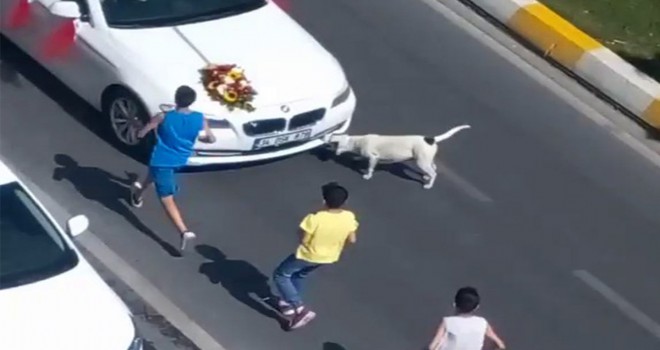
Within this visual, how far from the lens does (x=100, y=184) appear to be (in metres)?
14.6

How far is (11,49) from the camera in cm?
1631

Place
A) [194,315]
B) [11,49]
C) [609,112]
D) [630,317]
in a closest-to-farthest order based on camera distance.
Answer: [194,315] < [630,317] < [11,49] < [609,112]

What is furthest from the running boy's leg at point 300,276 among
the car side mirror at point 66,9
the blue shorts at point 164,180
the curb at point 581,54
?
the curb at point 581,54

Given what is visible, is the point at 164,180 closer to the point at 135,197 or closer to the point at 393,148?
the point at 135,197

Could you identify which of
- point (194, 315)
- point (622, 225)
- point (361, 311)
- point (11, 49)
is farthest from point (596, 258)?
point (11, 49)

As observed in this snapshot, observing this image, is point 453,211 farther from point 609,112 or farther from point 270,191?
point 609,112

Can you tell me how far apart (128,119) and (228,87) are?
1044 millimetres

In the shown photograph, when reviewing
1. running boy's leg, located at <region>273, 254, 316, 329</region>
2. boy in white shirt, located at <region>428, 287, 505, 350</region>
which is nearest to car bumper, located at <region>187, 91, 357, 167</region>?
running boy's leg, located at <region>273, 254, 316, 329</region>

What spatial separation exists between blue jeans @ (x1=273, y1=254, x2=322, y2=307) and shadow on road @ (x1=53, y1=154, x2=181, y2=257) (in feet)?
5.14

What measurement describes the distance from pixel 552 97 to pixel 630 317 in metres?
3.77

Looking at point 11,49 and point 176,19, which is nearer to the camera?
point 176,19

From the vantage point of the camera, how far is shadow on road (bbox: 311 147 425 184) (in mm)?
15367

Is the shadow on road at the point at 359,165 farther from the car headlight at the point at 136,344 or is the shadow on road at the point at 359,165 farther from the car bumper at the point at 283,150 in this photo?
the car headlight at the point at 136,344

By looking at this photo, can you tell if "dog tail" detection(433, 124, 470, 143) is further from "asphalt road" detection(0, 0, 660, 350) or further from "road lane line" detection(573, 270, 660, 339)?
"road lane line" detection(573, 270, 660, 339)
